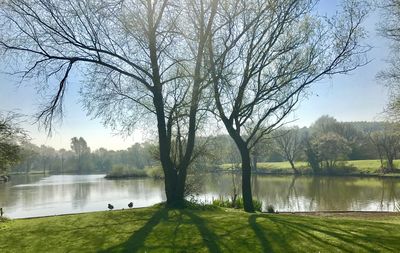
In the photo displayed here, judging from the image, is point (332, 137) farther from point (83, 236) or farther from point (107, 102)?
point (83, 236)

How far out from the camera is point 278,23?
593 inches

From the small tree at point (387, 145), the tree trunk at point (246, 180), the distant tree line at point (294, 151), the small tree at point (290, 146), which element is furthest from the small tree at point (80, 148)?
the tree trunk at point (246, 180)

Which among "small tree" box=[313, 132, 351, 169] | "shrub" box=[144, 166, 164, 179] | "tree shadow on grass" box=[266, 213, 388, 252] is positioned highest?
"small tree" box=[313, 132, 351, 169]

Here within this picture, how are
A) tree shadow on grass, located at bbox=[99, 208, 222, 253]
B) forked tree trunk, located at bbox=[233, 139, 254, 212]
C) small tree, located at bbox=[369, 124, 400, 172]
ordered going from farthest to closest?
small tree, located at bbox=[369, 124, 400, 172], forked tree trunk, located at bbox=[233, 139, 254, 212], tree shadow on grass, located at bbox=[99, 208, 222, 253]

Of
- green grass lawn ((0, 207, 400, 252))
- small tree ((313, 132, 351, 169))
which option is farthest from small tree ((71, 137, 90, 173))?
green grass lawn ((0, 207, 400, 252))

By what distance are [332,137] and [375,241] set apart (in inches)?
2380

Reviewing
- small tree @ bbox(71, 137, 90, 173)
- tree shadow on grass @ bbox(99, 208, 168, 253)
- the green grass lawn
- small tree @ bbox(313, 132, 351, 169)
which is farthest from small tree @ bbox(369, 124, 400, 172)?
small tree @ bbox(71, 137, 90, 173)

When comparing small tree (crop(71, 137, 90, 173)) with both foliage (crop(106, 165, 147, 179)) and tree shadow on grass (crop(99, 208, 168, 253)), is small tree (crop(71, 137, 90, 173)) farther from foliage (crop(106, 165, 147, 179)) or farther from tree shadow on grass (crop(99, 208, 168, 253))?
tree shadow on grass (crop(99, 208, 168, 253))

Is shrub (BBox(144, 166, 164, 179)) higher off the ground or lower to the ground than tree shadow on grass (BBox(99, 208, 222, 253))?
higher

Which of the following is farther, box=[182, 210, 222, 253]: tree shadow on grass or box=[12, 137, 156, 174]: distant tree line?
box=[12, 137, 156, 174]: distant tree line

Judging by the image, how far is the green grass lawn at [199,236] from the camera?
723 centimetres

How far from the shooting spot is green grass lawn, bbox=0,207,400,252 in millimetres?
7227

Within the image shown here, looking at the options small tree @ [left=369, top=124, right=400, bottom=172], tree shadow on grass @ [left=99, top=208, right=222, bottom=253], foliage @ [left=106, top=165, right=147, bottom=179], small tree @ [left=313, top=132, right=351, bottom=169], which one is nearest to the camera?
tree shadow on grass @ [left=99, top=208, right=222, bottom=253]

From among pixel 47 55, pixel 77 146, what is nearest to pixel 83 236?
pixel 47 55
